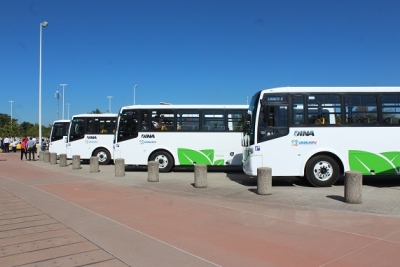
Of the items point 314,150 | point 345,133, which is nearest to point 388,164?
point 345,133

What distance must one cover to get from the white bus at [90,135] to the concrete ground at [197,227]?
9.91 m

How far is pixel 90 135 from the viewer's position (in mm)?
21141

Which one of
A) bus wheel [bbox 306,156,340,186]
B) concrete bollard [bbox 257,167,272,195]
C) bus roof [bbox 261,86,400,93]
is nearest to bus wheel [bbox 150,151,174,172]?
bus roof [bbox 261,86,400,93]

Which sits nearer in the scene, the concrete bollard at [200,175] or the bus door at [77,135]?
the concrete bollard at [200,175]

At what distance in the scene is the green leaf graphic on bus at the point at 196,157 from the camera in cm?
1602

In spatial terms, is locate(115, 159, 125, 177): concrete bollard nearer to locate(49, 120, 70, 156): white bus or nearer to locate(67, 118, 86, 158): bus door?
locate(67, 118, 86, 158): bus door

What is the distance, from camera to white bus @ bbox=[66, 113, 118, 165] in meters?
21.0

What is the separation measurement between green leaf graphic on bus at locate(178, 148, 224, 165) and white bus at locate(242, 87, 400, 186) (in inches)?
181

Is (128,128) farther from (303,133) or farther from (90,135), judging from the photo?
(303,133)

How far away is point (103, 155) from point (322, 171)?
13.6 m

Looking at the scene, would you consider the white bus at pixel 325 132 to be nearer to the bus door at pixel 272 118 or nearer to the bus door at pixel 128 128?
the bus door at pixel 272 118

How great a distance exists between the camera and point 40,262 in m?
4.75

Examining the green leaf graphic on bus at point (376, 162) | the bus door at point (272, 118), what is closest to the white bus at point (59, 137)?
the bus door at point (272, 118)

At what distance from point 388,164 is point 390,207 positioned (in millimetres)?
3682
